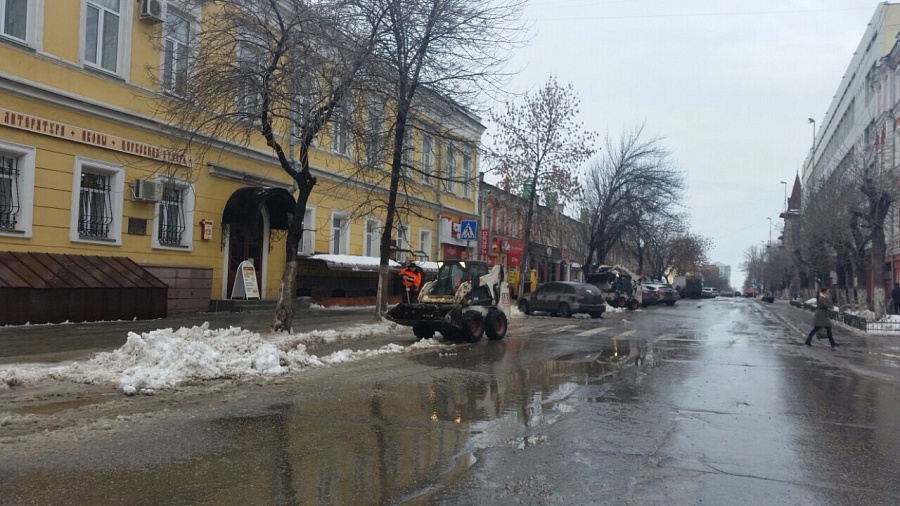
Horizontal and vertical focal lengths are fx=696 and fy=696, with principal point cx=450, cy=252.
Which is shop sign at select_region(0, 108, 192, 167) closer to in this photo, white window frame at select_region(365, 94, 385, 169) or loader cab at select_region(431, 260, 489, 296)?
white window frame at select_region(365, 94, 385, 169)

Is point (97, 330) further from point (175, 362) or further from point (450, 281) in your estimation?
point (450, 281)

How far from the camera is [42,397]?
27.5ft

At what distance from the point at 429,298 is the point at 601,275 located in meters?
23.8

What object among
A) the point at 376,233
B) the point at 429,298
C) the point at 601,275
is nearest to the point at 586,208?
the point at 601,275

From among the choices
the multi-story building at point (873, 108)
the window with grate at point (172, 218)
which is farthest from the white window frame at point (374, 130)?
the multi-story building at point (873, 108)

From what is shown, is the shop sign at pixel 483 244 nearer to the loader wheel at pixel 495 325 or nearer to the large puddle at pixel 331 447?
the loader wheel at pixel 495 325

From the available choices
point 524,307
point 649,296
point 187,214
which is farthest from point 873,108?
point 187,214

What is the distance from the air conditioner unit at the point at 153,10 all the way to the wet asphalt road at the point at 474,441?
11295 millimetres

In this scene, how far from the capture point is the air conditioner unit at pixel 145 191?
17469 millimetres

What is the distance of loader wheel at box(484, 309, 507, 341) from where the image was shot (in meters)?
16.9

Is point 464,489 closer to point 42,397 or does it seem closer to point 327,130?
point 42,397

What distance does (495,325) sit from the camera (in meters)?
17.0

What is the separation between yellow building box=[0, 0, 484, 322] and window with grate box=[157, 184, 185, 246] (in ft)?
0.11

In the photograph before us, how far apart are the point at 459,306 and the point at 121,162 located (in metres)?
9.19
